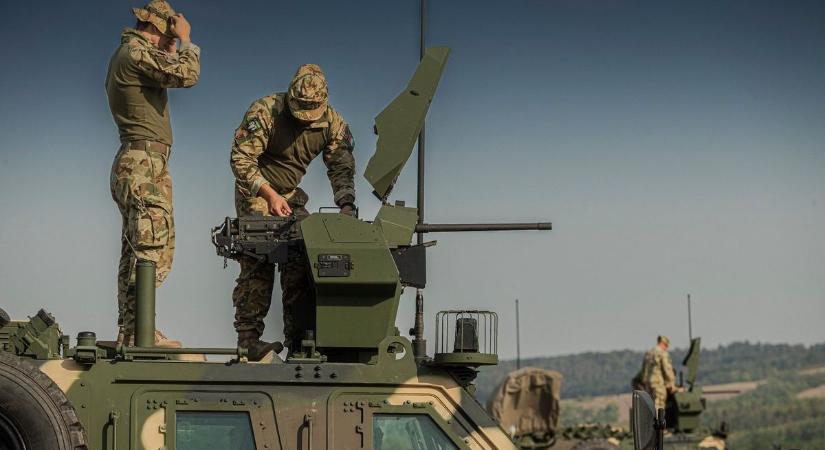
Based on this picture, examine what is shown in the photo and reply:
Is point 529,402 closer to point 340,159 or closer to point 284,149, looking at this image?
point 340,159

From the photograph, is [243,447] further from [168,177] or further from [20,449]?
[168,177]

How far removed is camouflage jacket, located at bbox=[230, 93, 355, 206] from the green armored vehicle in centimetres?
147

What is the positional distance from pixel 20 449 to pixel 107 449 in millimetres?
552

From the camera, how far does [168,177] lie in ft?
37.1

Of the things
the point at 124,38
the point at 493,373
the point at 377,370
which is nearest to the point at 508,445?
the point at 377,370

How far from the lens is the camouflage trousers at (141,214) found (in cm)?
1098

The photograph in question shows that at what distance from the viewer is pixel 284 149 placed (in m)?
11.6

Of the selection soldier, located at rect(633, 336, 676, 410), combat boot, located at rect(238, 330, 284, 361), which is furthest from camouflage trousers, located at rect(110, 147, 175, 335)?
soldier, located at rect(633, 336, 676, 410)

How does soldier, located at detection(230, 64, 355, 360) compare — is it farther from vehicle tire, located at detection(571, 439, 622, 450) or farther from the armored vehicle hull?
vehicle tire, located at detection(571, 439, 622, 450)

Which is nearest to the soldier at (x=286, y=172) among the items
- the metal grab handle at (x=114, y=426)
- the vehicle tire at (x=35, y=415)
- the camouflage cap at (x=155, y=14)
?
the camouflage cap at (x=155, y=14)

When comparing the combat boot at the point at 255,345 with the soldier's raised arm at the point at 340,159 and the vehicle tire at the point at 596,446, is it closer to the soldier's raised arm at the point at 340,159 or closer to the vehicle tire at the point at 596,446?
the soldier's raised arm at the point at 340,159

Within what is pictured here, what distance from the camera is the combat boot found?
10617 millimetres

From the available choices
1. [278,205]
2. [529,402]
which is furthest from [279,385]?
[529,402]

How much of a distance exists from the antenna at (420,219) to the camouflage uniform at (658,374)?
16698 millimetres
